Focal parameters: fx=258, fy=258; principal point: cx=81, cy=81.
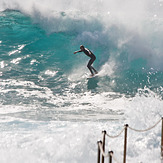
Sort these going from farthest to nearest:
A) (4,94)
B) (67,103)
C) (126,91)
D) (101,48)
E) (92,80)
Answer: (101,48) < (92,80) < (126,91) < (4,94) < (67,103)

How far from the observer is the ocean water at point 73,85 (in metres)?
5.51

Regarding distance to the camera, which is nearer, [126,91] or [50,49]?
[126,91]

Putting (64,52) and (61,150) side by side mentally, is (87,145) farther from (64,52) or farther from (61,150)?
(64,52)

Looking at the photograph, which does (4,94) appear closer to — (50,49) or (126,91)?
(126,91)

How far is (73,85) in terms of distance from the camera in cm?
1041

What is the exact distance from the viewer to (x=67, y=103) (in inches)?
335

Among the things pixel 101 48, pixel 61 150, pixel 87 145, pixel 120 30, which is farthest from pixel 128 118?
pixel 120 30

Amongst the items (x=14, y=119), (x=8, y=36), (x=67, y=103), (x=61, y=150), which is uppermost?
(x=8, y=36)

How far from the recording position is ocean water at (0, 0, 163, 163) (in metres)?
5.51

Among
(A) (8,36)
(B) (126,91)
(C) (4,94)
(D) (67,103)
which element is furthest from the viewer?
(A) (8,36)

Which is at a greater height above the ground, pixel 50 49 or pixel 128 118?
pixel 50 49

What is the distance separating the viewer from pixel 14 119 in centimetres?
707

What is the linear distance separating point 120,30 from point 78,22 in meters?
2.79

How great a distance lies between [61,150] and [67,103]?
3266 millimetres
